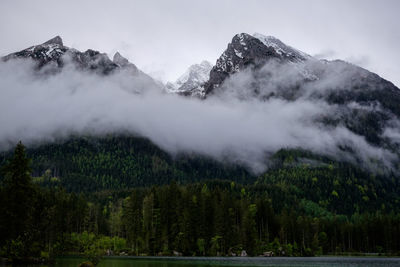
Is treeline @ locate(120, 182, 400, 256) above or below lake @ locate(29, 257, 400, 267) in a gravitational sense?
above

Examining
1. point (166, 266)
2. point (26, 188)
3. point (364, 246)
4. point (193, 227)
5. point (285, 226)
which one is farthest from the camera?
point (364, 246)

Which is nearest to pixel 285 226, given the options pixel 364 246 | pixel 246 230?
pixel 246 230

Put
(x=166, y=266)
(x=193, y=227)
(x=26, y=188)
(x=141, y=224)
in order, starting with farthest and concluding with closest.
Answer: (x=141, y=224), (x=193, y=227), (x=166, y=266), (x=26, y=188)

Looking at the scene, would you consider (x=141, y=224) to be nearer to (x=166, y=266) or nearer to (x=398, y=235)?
(x=166, y=266)

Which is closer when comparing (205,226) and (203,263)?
(203,263)

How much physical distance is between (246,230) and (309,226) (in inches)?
1653

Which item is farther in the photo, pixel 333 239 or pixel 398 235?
pixel 333 239

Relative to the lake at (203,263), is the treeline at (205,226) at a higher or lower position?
higher

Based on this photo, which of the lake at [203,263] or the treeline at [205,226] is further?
the treeline at [205,226]

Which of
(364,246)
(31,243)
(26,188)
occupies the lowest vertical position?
(364,246)

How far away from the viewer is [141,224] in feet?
465

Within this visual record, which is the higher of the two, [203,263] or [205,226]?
[205,226]

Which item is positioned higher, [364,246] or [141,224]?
[141,224]

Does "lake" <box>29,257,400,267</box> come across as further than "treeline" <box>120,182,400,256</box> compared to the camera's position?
No
